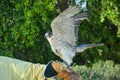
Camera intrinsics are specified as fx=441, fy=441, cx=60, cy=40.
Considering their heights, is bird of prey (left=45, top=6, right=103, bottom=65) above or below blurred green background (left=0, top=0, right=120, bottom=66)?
above

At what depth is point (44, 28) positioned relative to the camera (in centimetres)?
891

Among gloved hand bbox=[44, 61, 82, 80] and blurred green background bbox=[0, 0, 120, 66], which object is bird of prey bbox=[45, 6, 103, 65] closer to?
gloved hand bbox=[44, 61, 82, 80]

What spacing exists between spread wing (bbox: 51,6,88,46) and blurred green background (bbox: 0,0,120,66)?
4.54 metres

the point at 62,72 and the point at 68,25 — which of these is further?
the point at 68,25

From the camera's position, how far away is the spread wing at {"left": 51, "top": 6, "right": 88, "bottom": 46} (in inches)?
141

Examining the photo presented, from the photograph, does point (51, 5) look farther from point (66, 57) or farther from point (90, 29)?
point (66, 57)

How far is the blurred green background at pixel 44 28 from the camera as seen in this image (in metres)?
8.71

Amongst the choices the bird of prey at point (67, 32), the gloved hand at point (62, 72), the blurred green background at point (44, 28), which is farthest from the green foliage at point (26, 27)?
the gloved hand at point (62, 72)

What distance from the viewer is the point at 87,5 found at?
889cm

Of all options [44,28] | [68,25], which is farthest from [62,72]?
[44,28]

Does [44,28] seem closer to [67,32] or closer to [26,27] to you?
[26,27]

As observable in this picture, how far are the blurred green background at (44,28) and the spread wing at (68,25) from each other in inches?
179

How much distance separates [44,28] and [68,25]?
17.2 feet

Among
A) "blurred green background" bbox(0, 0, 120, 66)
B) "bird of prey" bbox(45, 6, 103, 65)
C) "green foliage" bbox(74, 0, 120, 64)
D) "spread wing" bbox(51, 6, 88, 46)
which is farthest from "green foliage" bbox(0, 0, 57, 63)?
"spread wing" bbox(51, 6, 88, 46)
